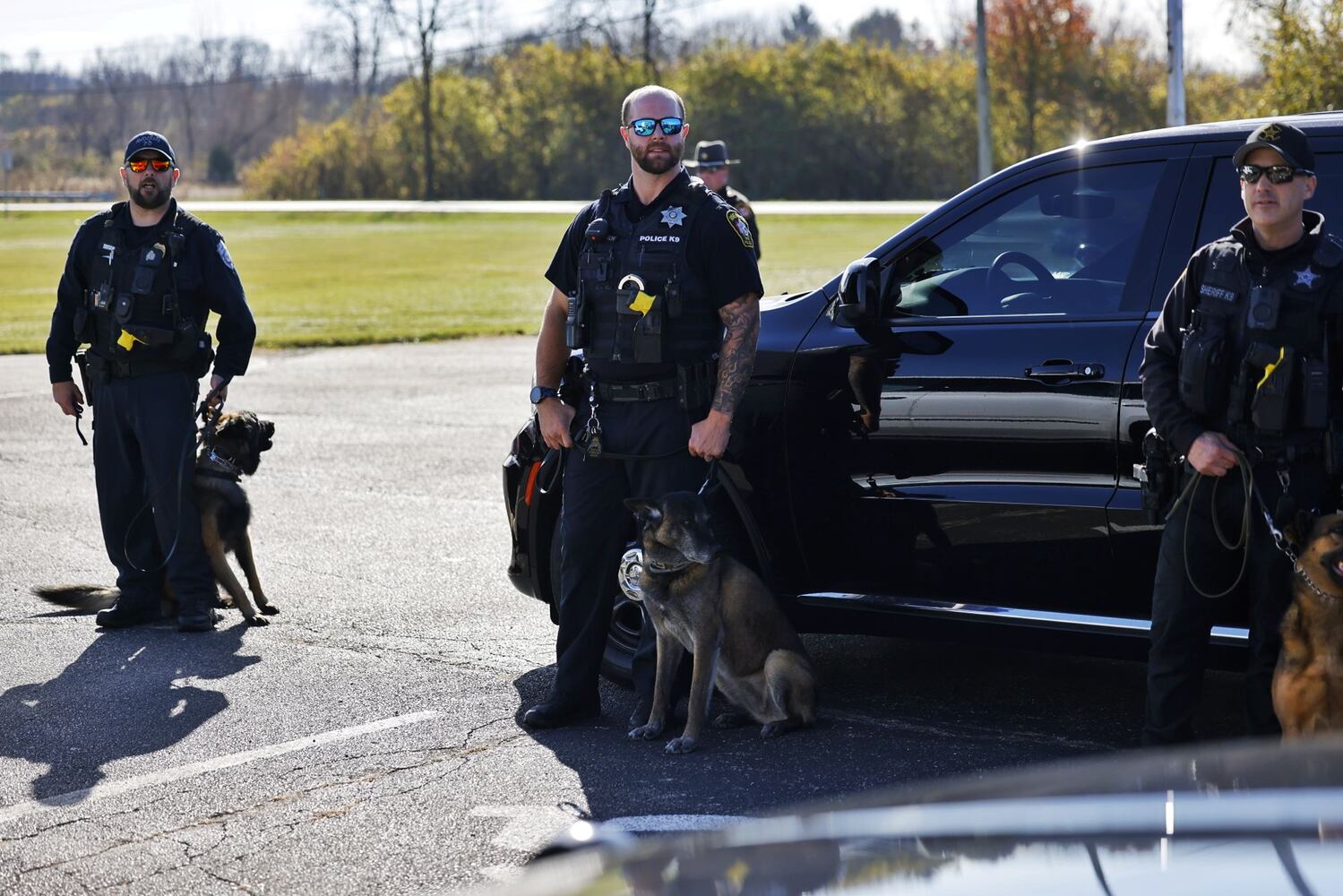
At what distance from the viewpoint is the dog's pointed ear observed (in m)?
4.93

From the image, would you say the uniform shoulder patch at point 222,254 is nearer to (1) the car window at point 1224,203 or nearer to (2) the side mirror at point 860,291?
(2) the side mirror at point 860,291

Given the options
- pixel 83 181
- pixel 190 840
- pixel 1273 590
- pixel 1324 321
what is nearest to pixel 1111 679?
pixel 1273 590

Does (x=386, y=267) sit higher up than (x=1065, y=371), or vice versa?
(x=1065, y=371)

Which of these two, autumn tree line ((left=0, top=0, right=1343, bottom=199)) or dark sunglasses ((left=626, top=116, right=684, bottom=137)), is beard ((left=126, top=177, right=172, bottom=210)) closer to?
dark sunglasses ((left=626, top=116, right=684, bottom=137))

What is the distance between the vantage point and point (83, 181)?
3068 inches

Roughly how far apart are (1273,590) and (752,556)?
1731 mm

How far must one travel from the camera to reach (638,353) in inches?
199

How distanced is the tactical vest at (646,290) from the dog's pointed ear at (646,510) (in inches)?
17.9

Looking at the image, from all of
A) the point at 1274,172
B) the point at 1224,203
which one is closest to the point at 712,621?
the point at 1224,203

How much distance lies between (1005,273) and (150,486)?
375 cm

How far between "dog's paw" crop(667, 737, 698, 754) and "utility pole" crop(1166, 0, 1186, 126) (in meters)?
16.1

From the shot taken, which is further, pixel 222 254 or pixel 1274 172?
pixel 222 254

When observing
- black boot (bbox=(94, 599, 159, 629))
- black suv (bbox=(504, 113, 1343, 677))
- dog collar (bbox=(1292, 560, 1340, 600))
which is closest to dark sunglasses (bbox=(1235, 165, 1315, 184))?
black suv (bbox=(504, 113, 1343, 677))

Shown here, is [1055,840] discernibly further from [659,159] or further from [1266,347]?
[659,159]
